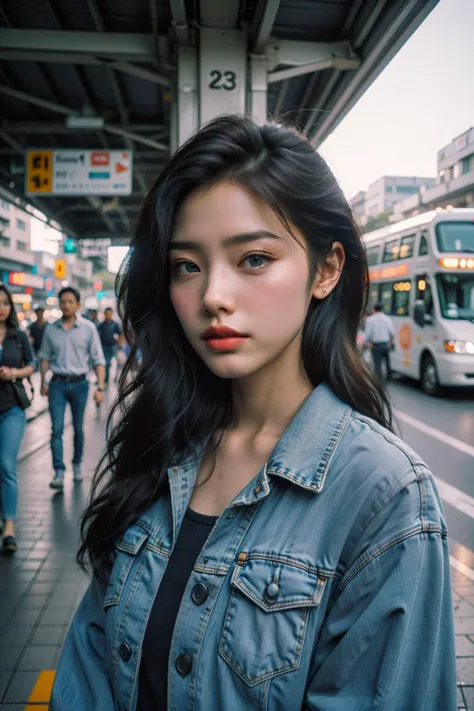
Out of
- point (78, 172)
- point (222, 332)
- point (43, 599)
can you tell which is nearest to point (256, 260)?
point (222, 332)

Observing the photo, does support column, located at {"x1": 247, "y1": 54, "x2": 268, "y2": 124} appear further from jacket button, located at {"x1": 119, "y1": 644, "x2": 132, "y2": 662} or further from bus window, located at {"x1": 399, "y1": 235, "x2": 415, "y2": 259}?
bus window, located at {"x1": 399, "y1": 235, "x2": 415, "y2": 259}

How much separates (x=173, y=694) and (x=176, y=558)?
0.25 metres

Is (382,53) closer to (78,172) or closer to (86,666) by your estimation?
(78,172)

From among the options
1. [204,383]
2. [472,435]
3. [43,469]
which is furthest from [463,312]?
[204,383]

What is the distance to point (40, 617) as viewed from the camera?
3664 millimetres

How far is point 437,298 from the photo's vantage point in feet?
42.2

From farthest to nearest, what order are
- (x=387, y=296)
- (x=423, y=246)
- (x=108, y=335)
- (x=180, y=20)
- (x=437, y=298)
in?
1. (x=387, y=296)
2. (x=108, y=335)
3. (x=423, y=246)
4. (x=437, y=298)
5. (x=180, y=20)

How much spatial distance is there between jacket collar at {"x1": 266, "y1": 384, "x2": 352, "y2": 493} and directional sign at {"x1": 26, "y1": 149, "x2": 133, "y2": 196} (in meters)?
9.53

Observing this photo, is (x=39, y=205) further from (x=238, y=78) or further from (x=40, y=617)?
(x=40, y=617)

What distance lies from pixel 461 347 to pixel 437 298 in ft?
4.31

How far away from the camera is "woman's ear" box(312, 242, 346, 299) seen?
4.34 feet

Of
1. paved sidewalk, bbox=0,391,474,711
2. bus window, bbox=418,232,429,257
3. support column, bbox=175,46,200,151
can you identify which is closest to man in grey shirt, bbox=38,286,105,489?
paved sidewalk, bbox=0,391,474,711

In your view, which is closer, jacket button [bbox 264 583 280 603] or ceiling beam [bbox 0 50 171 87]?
jacket button [bbox 264 583 280 603]

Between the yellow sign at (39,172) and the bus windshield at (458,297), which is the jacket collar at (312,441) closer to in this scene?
the yellow sign at (39,172)
